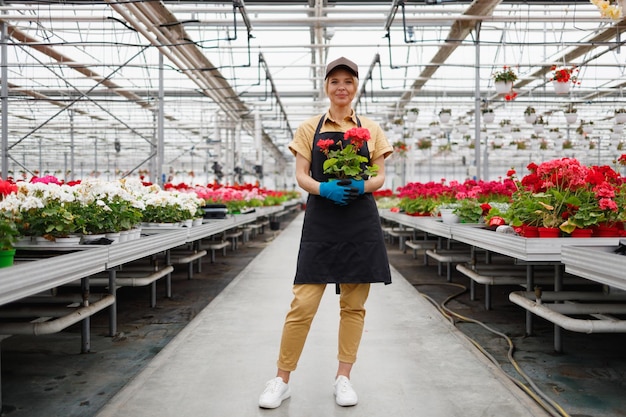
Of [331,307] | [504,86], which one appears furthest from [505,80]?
[331,307]

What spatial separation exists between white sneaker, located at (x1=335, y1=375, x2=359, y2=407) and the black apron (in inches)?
17.4

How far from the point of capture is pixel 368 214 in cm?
218

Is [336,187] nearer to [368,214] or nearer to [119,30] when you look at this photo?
[368,214]

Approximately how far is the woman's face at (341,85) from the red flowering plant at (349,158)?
0.20m

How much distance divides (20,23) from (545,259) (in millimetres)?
9719

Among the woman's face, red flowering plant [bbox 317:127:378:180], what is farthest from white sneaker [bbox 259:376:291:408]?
the woman's face

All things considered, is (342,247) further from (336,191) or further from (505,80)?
(505,80)

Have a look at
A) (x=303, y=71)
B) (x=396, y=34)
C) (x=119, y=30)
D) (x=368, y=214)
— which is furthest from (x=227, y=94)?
(x=368, y=214)

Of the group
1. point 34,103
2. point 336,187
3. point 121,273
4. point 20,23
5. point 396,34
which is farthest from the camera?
point 34,103

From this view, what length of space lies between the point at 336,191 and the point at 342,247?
26 cm

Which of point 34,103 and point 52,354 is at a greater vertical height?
point 34,103

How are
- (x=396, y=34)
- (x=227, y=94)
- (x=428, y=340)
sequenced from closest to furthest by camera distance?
(x=428, y=340), (x=396, y=34), (x=227, y=94)

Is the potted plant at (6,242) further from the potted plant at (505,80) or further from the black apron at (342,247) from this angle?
the potted plant at (505,80)

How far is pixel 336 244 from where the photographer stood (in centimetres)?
215
